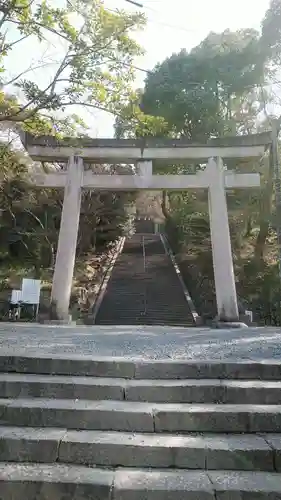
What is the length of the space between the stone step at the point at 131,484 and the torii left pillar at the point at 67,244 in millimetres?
7492

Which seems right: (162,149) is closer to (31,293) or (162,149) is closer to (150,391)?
(31,293)

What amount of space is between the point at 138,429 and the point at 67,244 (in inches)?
305

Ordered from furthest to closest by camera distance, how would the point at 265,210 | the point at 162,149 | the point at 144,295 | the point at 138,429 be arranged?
the point at 265,210 → the point at 144,295 → the point at 162,149 → the point at 138,429

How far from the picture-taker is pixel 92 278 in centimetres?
1739

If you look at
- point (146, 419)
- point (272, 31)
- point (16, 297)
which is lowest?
point (146, 419)

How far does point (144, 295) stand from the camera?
15.3 metres

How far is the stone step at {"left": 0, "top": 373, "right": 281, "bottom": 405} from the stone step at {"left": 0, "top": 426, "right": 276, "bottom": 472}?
48cm

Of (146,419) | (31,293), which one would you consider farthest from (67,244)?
(146,419)

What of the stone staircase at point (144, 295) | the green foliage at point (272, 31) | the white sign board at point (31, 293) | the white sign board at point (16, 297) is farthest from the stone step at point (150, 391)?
the green foliage at point (272, 31)

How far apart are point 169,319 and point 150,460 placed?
35.9 feet

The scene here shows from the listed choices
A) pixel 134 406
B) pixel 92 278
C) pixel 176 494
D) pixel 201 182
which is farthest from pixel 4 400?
pixel 92 278

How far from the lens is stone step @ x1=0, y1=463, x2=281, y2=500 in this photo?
7.55ft

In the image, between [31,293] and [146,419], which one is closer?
[146,419]

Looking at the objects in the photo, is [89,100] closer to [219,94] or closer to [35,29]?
[35,29]
